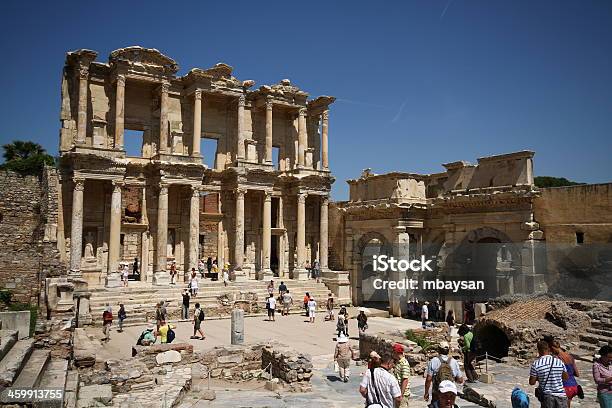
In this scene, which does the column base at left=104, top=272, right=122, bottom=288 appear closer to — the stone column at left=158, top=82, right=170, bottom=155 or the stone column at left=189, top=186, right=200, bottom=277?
the stone column at left=189, top=186, right=200, bottom=277

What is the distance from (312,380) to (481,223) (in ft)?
42.1

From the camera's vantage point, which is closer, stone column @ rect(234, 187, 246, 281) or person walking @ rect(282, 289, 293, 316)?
person walking @ rect(282, 289, 293, 316)

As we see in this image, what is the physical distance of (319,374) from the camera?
516 inches

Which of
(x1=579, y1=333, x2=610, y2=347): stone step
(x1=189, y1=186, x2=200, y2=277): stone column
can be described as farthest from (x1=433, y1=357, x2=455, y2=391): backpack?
(x1=189, y1=186, x2=200, y2=277): stone column

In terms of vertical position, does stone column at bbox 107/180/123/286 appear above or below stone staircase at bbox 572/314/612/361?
above

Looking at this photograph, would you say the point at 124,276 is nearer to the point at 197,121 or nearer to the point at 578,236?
the point at 197,121

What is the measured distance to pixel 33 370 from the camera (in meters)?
10.7

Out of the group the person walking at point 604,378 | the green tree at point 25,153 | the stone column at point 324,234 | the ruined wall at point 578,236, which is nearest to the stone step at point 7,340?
the person walking at point 604,378

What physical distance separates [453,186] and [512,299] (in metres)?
6.79

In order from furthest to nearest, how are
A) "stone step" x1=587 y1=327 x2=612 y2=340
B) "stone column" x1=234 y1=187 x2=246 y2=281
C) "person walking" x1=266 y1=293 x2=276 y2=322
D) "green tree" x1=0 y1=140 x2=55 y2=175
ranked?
1. "green tree" x1=0 y1=140 x2=55 y2=175
2. "stone column" x1=234 y1=187 x2=246 y2=281
3. "person walking" x1=266 y1=293 x2=276 y2=322
4. "stone step" x1=587 y1=327 x2=612 y2=340

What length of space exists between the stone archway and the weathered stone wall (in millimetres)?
15077

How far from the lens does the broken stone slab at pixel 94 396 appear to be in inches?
359

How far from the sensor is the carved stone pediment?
25.4 metres

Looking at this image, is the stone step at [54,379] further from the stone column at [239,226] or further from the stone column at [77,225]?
the stone column at [239,226]
